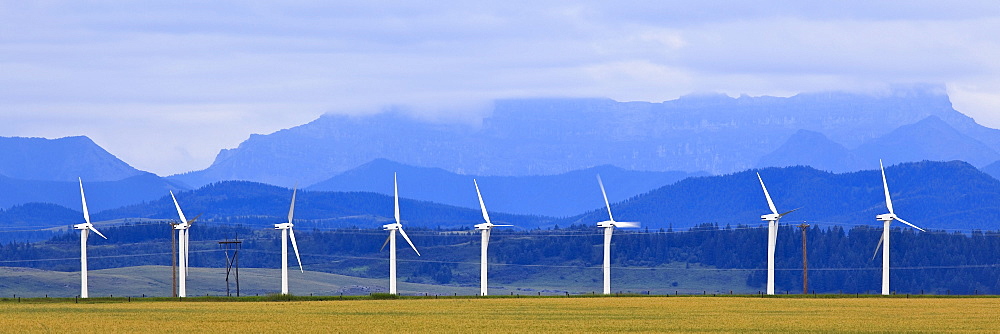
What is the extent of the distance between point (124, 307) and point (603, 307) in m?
45.0

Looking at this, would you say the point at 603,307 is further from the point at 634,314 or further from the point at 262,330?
the point at 262,330

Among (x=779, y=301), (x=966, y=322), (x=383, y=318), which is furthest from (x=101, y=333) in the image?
(x=779, y=301)

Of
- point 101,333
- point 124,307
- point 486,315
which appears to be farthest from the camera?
point 124,307

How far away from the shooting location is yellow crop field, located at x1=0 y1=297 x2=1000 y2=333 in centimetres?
11519

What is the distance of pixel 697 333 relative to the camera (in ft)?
366

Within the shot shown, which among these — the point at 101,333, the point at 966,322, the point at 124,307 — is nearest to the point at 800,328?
the point at 966,322

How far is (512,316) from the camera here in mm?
135250

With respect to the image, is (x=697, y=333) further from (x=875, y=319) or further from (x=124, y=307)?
(x=124, y=307)

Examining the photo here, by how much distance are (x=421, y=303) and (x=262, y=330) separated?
55.9 metres

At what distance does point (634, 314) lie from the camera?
455 feet

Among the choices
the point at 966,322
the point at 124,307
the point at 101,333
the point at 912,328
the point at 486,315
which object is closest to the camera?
the point at 101,333

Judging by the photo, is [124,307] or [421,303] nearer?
[124,307]

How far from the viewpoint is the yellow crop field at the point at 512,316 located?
115188mm

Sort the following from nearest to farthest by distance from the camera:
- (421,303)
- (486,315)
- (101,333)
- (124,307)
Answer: (101,333) < (486,315) < (124,307) < (421,303)
